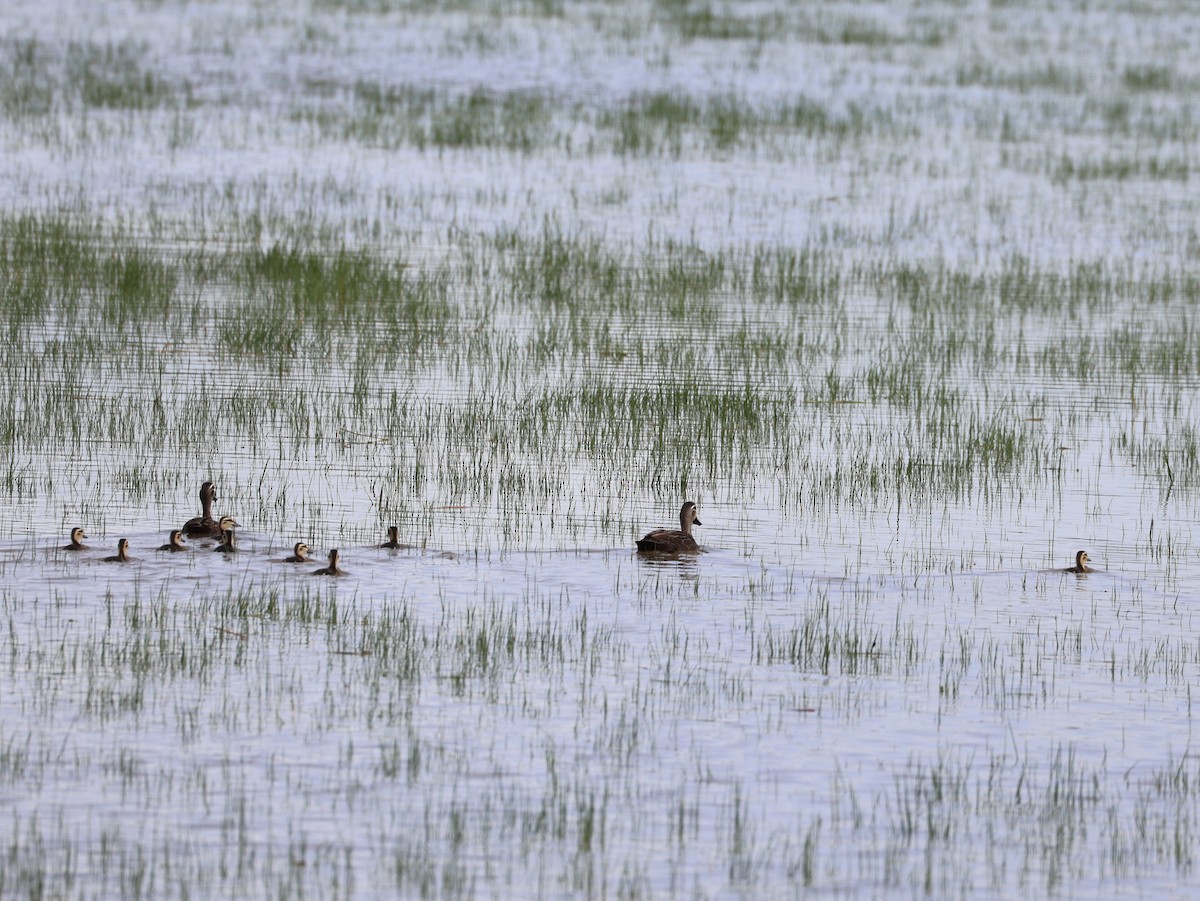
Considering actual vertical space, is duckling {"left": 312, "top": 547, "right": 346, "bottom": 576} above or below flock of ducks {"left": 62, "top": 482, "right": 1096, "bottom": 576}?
below

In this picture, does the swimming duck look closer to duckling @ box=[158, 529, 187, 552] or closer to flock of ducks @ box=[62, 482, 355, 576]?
flock of ducks @ box=[62, 482, 355, 576]

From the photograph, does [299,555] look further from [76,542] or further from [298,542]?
[76,542]

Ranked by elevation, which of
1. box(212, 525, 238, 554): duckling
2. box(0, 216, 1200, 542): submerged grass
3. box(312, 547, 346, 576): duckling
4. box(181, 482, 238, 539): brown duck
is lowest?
box(312, 547, 346, 576): duckling

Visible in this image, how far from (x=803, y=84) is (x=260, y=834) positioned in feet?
94.9

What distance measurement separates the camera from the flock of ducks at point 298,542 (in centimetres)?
941

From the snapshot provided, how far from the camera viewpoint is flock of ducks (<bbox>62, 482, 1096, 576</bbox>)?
9.41m

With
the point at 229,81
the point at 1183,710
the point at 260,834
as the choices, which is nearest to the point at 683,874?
the point at 260,834

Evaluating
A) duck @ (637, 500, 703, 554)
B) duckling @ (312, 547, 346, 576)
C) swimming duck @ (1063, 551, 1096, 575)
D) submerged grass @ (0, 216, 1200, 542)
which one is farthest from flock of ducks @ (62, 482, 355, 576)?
swimming duck @ (1063, 551, 1096, 575)

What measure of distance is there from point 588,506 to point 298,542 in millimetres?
2104

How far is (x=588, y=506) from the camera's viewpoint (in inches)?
446

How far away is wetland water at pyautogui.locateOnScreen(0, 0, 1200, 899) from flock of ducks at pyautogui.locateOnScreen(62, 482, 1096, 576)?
0.09m

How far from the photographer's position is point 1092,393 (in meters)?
15.4

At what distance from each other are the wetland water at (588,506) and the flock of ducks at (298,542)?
94 mm

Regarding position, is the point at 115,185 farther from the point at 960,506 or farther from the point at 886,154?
the point at 960,506
